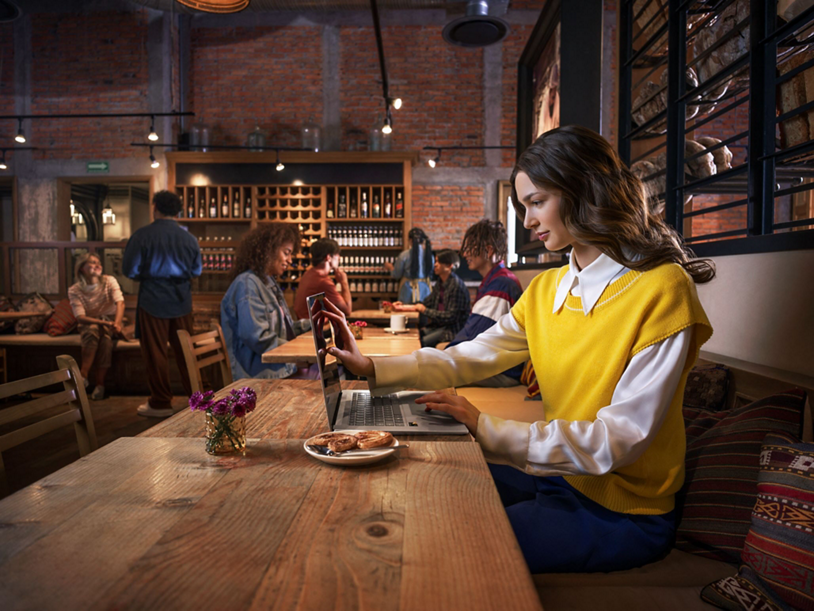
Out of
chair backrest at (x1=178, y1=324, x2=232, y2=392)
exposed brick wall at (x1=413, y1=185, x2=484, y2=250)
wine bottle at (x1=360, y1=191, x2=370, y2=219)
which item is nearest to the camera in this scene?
chair backrest at (x1=178, y1=324, x2=232, y2=392)

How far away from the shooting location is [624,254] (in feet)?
4.05

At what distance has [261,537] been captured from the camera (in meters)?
0.71

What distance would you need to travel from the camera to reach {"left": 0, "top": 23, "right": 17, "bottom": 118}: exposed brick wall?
8.57 metres

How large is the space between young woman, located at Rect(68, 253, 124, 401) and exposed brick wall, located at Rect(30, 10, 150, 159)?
340cm

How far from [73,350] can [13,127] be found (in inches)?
203

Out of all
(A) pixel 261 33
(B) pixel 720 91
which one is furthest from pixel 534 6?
(B) pixel 720 91

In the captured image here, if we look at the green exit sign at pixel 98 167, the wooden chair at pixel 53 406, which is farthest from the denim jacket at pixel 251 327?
the green exit sign at pixel 98 167

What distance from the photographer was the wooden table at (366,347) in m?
2.71

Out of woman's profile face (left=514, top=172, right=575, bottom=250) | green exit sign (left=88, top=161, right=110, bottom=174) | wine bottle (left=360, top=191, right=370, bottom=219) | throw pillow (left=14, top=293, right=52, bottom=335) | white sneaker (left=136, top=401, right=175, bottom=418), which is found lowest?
white sneaker (left=136, top=401, right=175, bottom=418)

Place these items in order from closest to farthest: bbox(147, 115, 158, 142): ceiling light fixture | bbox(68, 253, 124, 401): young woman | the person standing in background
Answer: the person standing in background → bbox(68, 253, 124, 401): young woman → bbox(147, 115, 158, 142): ceiling light fixture

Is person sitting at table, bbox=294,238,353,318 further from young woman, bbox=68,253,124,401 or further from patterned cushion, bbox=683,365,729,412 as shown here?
patterned cushion, bbox=683,365,729,412

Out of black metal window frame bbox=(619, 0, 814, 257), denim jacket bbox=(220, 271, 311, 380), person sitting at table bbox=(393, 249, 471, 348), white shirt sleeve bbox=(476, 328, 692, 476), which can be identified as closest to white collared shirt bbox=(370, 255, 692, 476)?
white shirt sleeve bbox=(476, 328, 692, 476)

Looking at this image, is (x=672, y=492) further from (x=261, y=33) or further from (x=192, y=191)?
(x=261, y=33)

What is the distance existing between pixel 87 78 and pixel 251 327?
772cm
